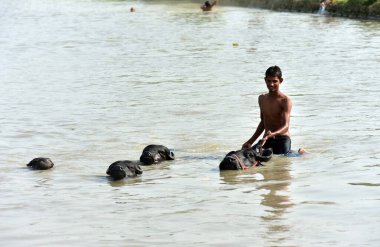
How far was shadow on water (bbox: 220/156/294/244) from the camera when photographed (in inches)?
272

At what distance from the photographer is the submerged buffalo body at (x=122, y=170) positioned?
898 cm

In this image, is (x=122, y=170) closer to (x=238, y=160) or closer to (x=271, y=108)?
(x=238, y=160)

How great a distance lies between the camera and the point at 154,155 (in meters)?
9.84

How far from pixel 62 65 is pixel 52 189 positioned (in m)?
13.6

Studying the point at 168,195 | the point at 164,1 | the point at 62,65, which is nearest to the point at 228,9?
the point at 164,1

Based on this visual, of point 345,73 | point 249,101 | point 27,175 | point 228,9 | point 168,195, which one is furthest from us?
point 228,9

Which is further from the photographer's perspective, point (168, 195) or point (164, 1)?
point (164, 1)

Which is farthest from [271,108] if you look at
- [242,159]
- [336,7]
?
[336,7]

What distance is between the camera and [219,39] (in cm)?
2811

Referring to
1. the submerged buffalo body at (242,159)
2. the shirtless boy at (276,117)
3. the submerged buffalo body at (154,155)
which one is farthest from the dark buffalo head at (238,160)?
the submerged buffalo body at (154,155)

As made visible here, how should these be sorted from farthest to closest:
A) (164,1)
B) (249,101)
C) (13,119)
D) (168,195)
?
(164,1), (249,101), (13,119), (168,195)

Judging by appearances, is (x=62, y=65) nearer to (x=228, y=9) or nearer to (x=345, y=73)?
(x=345, y=73)

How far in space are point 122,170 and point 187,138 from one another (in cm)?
300

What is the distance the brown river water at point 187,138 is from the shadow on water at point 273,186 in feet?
0.07
